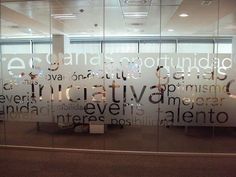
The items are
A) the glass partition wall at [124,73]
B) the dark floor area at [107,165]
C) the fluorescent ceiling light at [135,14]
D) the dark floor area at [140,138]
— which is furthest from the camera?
the fluorescent ceiling light at [135,14]

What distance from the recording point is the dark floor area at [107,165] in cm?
370

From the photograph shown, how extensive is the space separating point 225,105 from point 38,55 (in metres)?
3.72

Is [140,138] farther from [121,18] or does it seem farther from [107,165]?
[121,18]

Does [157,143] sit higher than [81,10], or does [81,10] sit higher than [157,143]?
[81,10]

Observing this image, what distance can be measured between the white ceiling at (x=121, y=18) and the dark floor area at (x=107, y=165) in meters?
2.35

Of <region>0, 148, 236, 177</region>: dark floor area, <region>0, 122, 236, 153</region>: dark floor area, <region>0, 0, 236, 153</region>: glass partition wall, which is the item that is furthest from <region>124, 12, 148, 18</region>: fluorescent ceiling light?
<region>0, 148, 236, 177</region>: dark floor area

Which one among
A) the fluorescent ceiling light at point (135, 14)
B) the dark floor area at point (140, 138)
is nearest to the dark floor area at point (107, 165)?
the dark floor area at point (140, 138)

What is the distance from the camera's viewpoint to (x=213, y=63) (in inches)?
167

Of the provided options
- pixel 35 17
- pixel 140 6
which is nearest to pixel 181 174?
pixel 140 6

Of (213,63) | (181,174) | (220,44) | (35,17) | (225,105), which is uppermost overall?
(35,17)

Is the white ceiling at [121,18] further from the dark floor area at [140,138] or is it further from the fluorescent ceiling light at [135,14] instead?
the dark floor area at [140,138]

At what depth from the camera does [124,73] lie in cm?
441

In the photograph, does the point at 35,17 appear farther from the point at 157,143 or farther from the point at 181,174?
the point at 181,174

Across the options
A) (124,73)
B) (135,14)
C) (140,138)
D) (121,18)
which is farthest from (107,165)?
(135,14)
